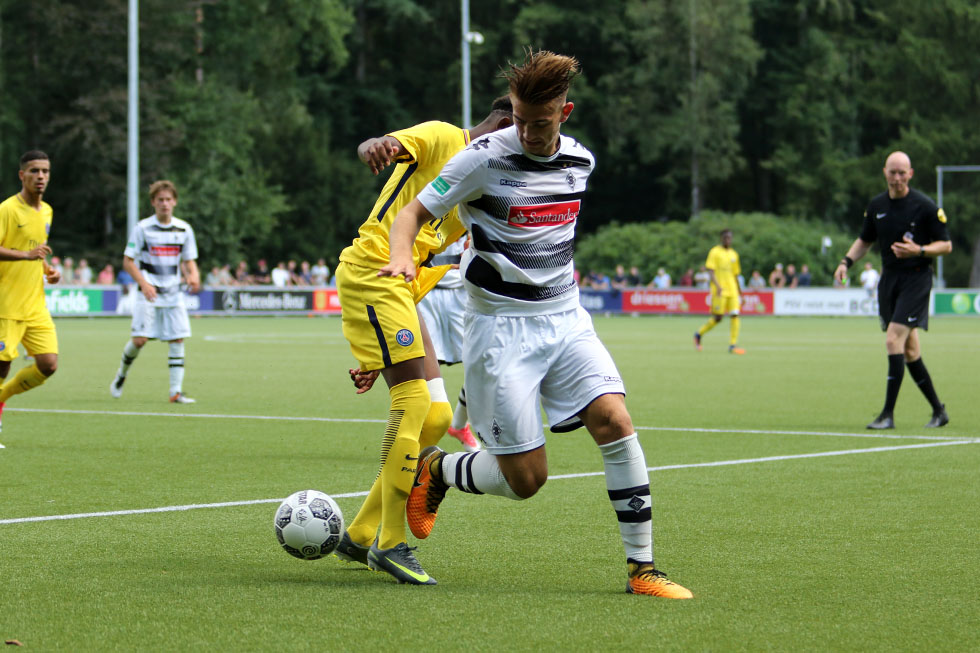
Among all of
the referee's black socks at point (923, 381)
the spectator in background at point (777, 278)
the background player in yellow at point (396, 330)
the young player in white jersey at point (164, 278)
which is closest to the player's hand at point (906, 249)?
the referee's black socks at point (923, 381)

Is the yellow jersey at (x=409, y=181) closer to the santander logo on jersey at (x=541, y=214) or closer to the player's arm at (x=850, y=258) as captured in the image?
the santander logo on jersey at (x=541, y=214)

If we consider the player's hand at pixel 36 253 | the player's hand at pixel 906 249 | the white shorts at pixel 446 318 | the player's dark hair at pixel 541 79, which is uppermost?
the player's dark hair at pixel 541 79

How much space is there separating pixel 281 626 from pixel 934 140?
6636 cm

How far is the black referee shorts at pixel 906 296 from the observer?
41.1ft

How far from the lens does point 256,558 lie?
6.52 m

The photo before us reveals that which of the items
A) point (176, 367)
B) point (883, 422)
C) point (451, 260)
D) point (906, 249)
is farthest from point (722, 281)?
point (451, 260)

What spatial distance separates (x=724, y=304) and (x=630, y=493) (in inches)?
852

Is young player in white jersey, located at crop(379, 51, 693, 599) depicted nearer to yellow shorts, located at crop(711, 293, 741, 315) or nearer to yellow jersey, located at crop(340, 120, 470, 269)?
yellow jersey, located at crop(340, 120, 470, 269)

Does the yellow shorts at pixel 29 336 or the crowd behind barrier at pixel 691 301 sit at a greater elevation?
the yellow shorts at pixel 29 336

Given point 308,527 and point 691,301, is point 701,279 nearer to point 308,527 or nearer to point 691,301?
point 691,301

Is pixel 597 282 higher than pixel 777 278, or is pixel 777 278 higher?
pixel 777 278

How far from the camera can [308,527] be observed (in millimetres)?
6305

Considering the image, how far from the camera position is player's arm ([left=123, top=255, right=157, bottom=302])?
15.1 metres

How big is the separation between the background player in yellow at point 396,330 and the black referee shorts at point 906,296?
6333 millimetres
